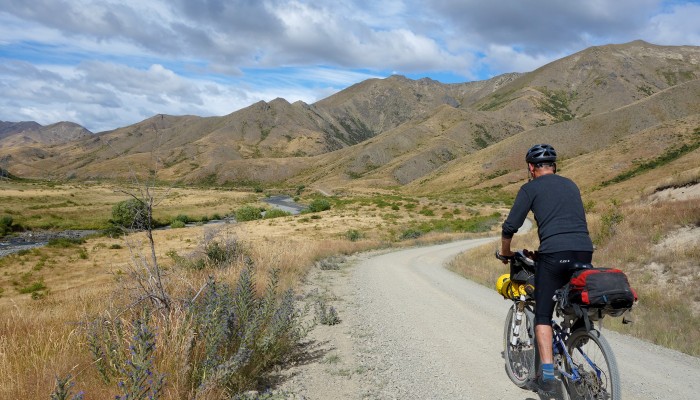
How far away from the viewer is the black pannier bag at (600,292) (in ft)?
11.7

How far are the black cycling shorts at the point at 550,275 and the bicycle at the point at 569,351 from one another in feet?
0.30

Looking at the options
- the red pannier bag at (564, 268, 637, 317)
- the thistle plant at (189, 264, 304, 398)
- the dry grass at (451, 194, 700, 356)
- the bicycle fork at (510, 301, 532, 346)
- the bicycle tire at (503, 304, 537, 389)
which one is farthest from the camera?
the dry grass at (451, 194, 700, 356)

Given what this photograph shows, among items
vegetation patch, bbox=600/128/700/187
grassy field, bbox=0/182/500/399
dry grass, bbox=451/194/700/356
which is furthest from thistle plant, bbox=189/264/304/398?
vegetation patch, bbox=600/128/700/187

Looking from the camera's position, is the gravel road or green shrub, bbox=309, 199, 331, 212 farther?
green shrub, bbox=309, 199, 331, 212

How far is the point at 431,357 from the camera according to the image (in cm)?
649

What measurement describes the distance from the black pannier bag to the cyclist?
26 cm

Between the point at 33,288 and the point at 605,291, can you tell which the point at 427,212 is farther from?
the point at 605,291

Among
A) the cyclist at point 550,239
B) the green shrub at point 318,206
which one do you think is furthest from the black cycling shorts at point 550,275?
the green shrub at point 318,206

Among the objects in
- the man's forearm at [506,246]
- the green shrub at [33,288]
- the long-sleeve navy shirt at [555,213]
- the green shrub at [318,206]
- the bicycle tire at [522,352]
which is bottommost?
the green shrub at [33,288]

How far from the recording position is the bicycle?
388 cm

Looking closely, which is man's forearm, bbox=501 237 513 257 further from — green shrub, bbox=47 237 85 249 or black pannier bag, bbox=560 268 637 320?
green shrub, bbox=47 237 85 249

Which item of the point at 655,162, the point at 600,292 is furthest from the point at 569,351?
the point at 655,162

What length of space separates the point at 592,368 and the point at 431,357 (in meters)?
2.83

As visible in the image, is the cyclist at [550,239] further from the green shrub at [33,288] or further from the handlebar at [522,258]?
the green shrub at [33,288]
